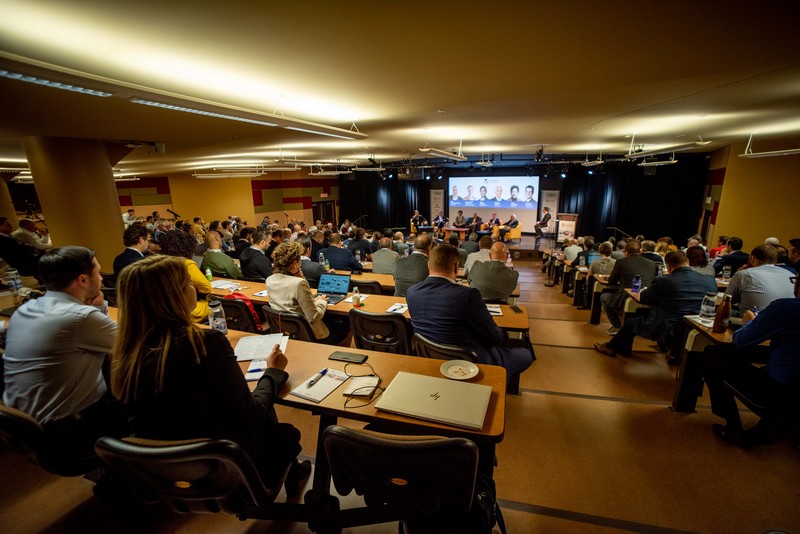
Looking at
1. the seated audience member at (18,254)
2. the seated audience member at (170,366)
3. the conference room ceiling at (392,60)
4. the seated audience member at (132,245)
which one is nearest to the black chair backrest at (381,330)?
the seated audience member at (170,366)

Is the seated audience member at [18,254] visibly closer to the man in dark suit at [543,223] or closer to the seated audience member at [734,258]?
the seated audience member at [734,258]

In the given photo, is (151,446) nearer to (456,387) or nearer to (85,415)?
(85,415)

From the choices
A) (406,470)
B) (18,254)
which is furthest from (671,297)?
(18,254)

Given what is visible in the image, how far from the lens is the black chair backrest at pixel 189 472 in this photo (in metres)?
1.12

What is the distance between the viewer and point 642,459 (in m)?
2.38

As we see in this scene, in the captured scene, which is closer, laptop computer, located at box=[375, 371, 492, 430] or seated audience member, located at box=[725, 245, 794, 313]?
laptop computer, located at box=[375, 371, 492, 430]

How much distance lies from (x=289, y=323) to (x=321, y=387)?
1258 mm

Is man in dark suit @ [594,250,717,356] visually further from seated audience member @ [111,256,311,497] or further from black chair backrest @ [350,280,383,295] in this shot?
seated audience member @ [111,256,311,497]

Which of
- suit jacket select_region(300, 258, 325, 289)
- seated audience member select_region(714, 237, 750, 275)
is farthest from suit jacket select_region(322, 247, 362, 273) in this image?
seated audience member select_region(714, 237, 750, 275)

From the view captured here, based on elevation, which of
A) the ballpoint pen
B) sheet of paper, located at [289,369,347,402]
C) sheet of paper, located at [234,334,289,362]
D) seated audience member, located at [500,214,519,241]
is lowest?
seated audience member, located at [500,214,519,241]

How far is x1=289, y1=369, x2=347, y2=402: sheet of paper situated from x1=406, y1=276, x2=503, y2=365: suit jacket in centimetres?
72

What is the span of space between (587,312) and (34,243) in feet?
37.6

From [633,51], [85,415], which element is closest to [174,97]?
[85,415]

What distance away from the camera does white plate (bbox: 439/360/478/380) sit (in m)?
1.74
